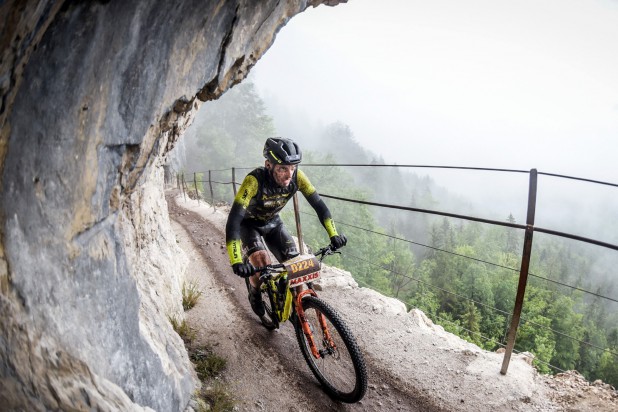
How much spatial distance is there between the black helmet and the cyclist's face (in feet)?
0.29

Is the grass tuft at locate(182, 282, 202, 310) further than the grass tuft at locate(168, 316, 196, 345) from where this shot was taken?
Yes

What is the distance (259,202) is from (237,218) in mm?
431

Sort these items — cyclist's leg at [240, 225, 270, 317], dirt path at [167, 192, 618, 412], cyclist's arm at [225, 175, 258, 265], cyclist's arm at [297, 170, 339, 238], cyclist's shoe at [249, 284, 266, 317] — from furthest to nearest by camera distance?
cyclist's shoe at [249, 284, 266, 317]
cyclist's arm at [297, 170, 339, 238]
cyclist's leg at [240, 225, 270, 317]
cyclist's arm at [225, 175, 258, 265]
dirt path at [167, 192, 618, 412]

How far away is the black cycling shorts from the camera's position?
4254 millimetres

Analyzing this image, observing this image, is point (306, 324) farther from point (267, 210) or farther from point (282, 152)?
point (282, 152)

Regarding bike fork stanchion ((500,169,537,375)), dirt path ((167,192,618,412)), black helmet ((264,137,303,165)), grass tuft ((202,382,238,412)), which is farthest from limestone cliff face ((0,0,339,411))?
bike fork stanchion ((500,169,537,375))

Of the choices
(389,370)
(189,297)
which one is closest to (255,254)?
(189,297)

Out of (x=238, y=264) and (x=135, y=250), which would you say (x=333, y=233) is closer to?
(x=238, y=264)

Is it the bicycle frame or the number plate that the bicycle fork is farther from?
the number plate

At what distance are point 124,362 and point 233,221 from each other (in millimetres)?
1822

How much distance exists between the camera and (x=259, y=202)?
165 inches

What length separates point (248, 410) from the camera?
11.4ft

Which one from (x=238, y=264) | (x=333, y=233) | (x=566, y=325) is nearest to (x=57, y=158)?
(x=238, y=264)

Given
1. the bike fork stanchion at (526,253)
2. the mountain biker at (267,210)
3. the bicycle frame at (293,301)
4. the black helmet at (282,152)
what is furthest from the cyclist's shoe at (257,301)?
the bike fork stanchion at (526,253)
